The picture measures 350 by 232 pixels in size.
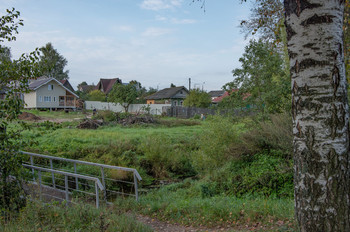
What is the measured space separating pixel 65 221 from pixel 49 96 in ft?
156

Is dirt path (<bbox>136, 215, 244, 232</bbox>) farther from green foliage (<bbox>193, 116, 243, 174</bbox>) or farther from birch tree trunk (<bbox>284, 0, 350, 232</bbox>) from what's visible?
green foliage (<bbox>193, 116, 243, 174</bbox>)

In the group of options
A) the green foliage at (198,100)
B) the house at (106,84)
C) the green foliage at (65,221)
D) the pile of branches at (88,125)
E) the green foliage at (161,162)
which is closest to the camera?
the green foliage at (65,221)

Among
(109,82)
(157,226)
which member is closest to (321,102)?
(157,226)

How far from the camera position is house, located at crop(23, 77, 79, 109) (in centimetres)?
4622

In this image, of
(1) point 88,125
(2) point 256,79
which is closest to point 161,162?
(2) point 256,79

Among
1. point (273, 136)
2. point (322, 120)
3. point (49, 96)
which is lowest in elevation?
point (273, 136)

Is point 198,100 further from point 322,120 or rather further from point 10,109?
point 322,120

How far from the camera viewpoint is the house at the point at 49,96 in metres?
46.2

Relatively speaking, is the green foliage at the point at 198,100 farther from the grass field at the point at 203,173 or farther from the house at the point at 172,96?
the grass field at the point at 203,173

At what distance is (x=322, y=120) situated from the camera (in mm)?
2705

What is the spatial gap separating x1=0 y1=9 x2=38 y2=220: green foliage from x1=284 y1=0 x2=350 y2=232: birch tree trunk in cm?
468

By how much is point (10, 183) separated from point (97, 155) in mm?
10203

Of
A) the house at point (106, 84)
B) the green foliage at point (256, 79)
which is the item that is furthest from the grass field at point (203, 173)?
the house at point (106, 84)

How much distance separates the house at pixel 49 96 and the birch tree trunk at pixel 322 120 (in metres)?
47.2
